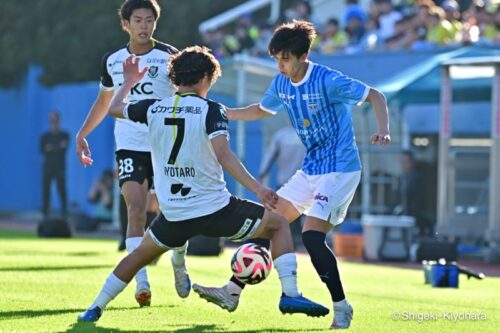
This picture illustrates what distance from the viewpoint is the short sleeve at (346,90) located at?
930 centimetres

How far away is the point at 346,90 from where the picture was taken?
9.32m

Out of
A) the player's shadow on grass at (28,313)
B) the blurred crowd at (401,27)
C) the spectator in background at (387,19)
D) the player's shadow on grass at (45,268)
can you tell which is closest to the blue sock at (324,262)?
the player's shadow on grass at (28,313)

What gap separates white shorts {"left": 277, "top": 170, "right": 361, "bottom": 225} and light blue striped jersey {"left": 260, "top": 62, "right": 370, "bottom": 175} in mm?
57

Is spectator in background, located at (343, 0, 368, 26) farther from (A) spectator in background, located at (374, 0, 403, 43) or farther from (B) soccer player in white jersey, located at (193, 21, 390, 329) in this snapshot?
(B) soccer player in white jersey, located at (193, 21, 390, 329)

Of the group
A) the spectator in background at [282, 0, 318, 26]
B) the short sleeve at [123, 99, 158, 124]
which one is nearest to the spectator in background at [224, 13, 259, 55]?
the spectator in background at [282, 0, 318, 26]

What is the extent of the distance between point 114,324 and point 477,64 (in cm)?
1154

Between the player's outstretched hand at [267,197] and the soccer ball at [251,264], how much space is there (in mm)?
735

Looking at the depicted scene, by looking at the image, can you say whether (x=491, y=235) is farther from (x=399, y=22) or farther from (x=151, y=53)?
(x=151, y=53)

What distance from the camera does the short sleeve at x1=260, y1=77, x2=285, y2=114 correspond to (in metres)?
9.95

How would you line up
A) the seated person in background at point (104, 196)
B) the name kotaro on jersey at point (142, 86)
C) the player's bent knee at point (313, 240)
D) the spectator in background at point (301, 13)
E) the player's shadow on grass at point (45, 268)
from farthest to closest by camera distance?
the seated person in background at point (104, 196)
the spectator in background at point (301, 13)
the player's shadow on grass at point (45, 268)
the name kotaro on jersey at point (142, 86)
the player's bent knee at point (313, 240)

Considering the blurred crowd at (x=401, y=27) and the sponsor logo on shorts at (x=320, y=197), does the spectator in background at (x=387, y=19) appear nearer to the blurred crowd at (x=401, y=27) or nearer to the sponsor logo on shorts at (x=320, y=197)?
the blurred crowd at (x=401, y=27)

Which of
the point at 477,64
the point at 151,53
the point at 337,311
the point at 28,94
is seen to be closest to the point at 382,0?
the point at 477,64

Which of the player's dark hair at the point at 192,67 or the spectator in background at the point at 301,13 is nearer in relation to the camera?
the player's dark hair at the point at 192,67

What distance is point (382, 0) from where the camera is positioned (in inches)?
965
